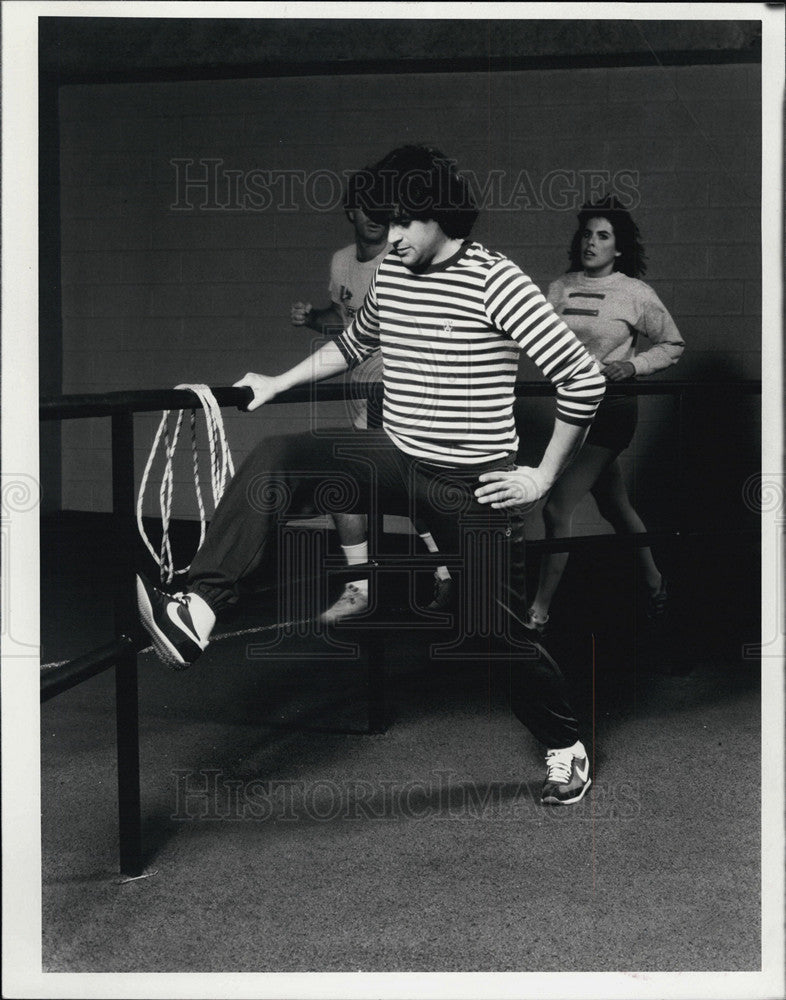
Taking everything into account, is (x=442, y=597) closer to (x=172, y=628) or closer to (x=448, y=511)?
(x=448, y=511)

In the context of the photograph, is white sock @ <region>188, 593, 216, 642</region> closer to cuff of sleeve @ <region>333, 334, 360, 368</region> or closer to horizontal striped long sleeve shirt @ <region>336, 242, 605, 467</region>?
horizontal striped long sleeve shirt @ <region>336, 242, 605, 467</region>

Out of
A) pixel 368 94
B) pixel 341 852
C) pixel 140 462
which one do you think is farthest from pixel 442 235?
pixel 140 462

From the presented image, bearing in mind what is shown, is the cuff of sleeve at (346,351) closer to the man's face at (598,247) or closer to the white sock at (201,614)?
the white sock at (201,614)

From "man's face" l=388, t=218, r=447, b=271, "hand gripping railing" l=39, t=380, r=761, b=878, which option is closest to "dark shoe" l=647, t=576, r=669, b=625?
"man's face" l=388, t=218, r=447, b=271

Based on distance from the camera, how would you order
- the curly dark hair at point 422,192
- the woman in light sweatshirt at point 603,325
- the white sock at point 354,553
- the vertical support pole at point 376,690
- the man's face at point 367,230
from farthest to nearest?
the man's face at point 367,230
the woman in light sweatshirt at point 603,325
the white sock at point 354,553
the vertical support pole at point 376,690
the curly dark hair at point 422,192

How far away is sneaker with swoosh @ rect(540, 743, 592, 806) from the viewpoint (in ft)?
7.66

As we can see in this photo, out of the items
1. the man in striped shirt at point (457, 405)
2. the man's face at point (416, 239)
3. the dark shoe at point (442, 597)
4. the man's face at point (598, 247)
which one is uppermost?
the man's face at point (598, 247)

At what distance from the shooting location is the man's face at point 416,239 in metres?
2.15

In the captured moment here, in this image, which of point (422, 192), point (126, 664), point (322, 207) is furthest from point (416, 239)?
point (322, 207)

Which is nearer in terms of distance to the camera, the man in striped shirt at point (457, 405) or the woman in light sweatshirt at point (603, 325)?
the man in striped shirt at point (457, 405)

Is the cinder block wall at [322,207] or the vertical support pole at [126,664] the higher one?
the cinder block wall at [322,207]

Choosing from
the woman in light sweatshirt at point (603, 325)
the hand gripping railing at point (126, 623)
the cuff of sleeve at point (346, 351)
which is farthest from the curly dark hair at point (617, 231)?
the hand gripping railing at point (126, 623)

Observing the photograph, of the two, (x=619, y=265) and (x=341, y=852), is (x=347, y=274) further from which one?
(x=341, y=852)

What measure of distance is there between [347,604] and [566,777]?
1.25m
